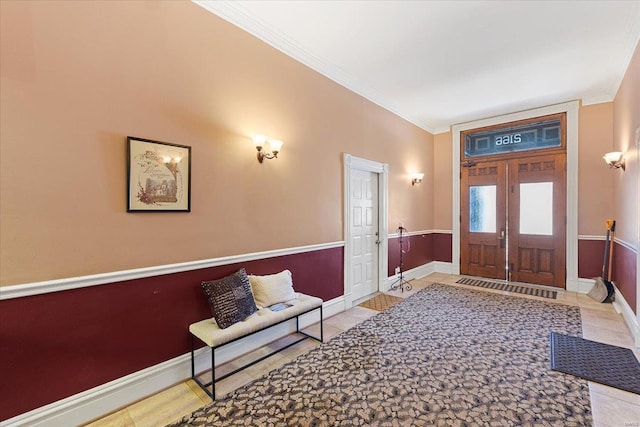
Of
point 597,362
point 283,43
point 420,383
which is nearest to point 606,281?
point 597,362

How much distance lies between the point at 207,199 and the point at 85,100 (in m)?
1.08

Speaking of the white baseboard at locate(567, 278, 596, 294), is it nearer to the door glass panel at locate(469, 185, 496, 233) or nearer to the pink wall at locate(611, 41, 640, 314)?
the pink wall at locate(611, 41, 640, 314)

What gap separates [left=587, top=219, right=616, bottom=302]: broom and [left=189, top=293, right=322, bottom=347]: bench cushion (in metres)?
4.73

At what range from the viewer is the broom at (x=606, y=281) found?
4.36 m

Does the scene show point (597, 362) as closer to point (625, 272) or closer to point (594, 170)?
point (625, 272)

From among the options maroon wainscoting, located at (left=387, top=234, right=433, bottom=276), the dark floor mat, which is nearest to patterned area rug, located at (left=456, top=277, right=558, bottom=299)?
maroon wainscoting, located at (left=387, top=234, right=433, bottom=276)

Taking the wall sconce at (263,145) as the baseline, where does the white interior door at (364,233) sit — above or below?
below

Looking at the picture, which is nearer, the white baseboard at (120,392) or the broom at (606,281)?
the white baseboard at (120,392)

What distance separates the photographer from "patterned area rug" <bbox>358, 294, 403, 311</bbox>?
421cm

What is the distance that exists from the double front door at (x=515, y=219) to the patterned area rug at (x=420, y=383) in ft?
6.69

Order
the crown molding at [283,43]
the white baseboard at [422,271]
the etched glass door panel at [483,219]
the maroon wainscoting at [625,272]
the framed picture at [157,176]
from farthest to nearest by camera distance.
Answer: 1. the etched glass door panel at [483,219]
2. the white baseboard at [422,271]
3. the maroon wainscoting at [625,272]
4. the crown molding at [283,43]
5. the framed picture at [157,176]

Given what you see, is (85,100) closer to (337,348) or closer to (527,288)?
(337,348)

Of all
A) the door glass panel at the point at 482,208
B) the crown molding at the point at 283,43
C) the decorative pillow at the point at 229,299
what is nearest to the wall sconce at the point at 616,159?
the door glass panel at the point at 482,208

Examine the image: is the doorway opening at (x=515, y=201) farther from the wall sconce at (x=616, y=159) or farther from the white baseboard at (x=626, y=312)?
the white baseboard at (x=626, y=312)
